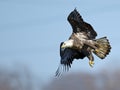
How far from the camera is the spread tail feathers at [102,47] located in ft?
43.4

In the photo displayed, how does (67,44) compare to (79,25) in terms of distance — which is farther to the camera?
(79,25)

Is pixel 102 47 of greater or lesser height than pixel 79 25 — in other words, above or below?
below

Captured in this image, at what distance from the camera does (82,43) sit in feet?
43.2

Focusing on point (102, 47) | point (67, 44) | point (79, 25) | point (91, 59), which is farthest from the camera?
point (79, 25)

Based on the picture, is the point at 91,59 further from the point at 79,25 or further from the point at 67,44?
the point at 79,25

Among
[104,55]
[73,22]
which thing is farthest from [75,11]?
[104,55]

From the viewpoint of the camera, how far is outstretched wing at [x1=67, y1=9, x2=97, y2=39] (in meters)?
13.3

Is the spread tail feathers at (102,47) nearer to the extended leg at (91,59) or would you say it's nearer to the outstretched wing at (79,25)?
the outstretched wing at (79,25)

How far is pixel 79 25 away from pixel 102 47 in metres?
0.61

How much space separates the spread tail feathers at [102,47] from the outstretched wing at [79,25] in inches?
6.2

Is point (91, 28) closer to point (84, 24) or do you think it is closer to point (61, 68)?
point (84, 24)

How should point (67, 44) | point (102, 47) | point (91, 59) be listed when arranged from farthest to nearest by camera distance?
point (102, 47) < point (67, 44) < point (91, 59)

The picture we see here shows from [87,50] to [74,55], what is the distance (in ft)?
1.89

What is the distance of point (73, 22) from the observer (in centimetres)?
1357
